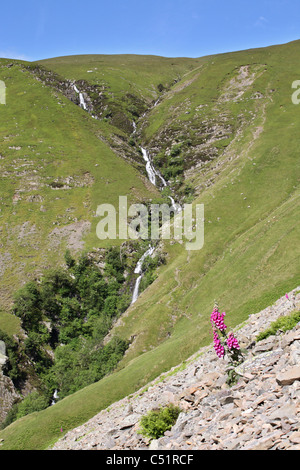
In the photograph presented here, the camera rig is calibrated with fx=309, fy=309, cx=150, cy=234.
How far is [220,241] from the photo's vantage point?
79688mm

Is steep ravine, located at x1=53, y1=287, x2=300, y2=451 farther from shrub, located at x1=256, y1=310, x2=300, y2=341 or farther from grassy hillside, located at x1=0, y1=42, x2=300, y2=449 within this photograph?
grassy hillside, located at x1=0, y1=42, x2=300, y2=449

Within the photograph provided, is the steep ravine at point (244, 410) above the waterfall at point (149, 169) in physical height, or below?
below

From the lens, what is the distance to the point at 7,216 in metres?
121

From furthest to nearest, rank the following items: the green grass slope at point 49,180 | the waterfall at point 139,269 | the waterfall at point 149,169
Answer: the waterfall at point 149,169
the green grass slope at point 49,180
the waterfall at point 139,269

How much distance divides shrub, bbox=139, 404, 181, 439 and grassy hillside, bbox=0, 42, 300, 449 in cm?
2316

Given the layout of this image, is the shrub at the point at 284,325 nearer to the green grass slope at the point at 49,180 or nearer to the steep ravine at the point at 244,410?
the steep ravine at the point at 244,410

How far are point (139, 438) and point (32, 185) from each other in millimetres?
133935

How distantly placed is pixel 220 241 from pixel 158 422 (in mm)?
66747

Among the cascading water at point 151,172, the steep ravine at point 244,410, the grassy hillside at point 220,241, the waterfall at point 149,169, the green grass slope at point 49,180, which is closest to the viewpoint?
the steep ravine at point 244,410

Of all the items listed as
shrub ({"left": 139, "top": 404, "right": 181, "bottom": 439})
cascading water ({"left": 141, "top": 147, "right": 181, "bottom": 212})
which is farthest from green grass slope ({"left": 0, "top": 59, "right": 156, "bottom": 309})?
shrub ({"left": 139, "top": 404, "right": 181, "bottom": 439})

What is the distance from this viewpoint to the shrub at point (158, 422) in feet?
52.0

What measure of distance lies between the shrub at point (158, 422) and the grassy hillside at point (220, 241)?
76.0 ft

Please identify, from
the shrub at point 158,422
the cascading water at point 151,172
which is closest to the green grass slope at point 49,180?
the cascading water at point 151,172

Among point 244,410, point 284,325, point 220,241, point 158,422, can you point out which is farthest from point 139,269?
point 244,410
